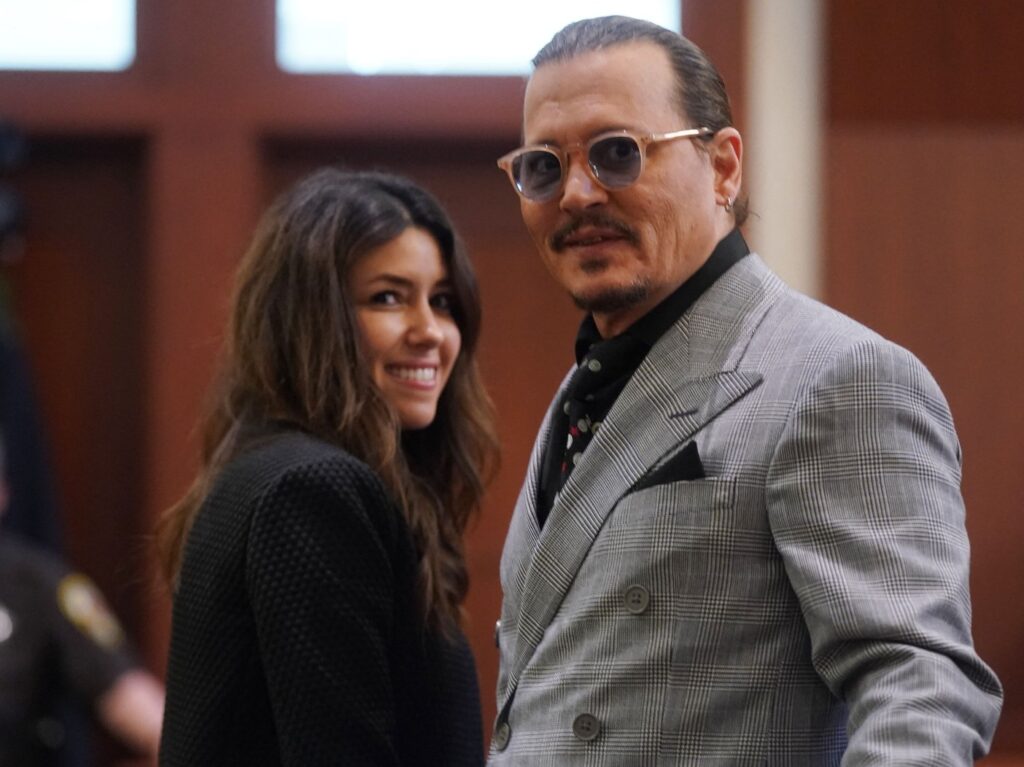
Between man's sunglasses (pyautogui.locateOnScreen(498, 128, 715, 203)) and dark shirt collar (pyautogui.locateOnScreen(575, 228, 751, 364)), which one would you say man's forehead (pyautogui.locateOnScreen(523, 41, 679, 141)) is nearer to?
man's sunglasses (pyautogui.locateOnScreen(498, 128, 715, 203))

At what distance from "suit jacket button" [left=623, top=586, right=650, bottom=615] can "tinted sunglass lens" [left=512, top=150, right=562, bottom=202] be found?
395 mm

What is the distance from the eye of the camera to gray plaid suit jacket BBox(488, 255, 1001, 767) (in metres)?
1.13

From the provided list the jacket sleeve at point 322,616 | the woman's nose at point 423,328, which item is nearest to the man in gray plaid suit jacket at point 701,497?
the jacket sleeve at point 322,616

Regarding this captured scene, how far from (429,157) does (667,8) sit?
0.62 m

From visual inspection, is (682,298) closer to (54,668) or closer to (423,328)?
(423,328)

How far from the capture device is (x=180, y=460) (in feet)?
10.6

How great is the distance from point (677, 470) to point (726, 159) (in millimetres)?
349

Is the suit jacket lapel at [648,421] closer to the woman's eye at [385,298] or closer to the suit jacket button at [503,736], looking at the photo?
the suit jacket button at [503,736]

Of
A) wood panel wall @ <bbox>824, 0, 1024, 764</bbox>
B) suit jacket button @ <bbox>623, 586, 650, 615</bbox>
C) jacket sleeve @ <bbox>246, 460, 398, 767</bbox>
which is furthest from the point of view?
wood panel wall @ <bbox>824, 0, 1024, 764</bbox>

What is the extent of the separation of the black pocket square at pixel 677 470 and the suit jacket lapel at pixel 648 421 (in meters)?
0.01

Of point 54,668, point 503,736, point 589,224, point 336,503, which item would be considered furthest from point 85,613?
point 589,224

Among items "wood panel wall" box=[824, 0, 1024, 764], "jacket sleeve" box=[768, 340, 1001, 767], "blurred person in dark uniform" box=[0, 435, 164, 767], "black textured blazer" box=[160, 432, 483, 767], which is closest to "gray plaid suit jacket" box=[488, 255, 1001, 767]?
"jacket sleeve" box=[768, 340, 1001, 767]

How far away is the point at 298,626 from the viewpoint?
62.1 inches

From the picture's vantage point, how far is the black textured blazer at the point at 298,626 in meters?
1.57
